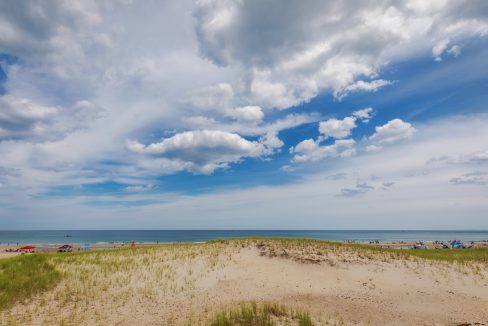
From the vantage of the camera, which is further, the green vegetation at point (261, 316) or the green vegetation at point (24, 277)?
the green vegetation at point (24, 277)

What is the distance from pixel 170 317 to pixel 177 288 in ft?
13.3

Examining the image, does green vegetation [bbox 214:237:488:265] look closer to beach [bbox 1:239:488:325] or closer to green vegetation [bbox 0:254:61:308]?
beach [bbox 1:239:488:325]

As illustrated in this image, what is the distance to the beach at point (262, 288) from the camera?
558 inches

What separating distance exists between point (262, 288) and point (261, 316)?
498 cm

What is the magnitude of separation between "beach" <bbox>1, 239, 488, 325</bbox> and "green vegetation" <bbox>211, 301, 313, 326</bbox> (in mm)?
177

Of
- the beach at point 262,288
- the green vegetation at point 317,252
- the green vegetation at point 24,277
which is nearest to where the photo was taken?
the beach at point 262,288

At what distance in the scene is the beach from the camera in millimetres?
14180

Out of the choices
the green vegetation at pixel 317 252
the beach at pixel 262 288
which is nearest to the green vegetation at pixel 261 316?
the beach at pixel 262 288

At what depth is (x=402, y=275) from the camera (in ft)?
67.6

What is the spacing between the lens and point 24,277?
17.5m

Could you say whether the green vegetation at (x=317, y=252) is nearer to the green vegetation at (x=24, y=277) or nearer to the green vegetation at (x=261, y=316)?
the green vegetation at (x=261, y=316)

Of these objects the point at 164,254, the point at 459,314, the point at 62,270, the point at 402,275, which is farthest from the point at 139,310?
the point at 402,275

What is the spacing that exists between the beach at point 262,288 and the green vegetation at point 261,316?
7.0 inches

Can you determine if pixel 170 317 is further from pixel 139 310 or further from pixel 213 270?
pixel 213 270
